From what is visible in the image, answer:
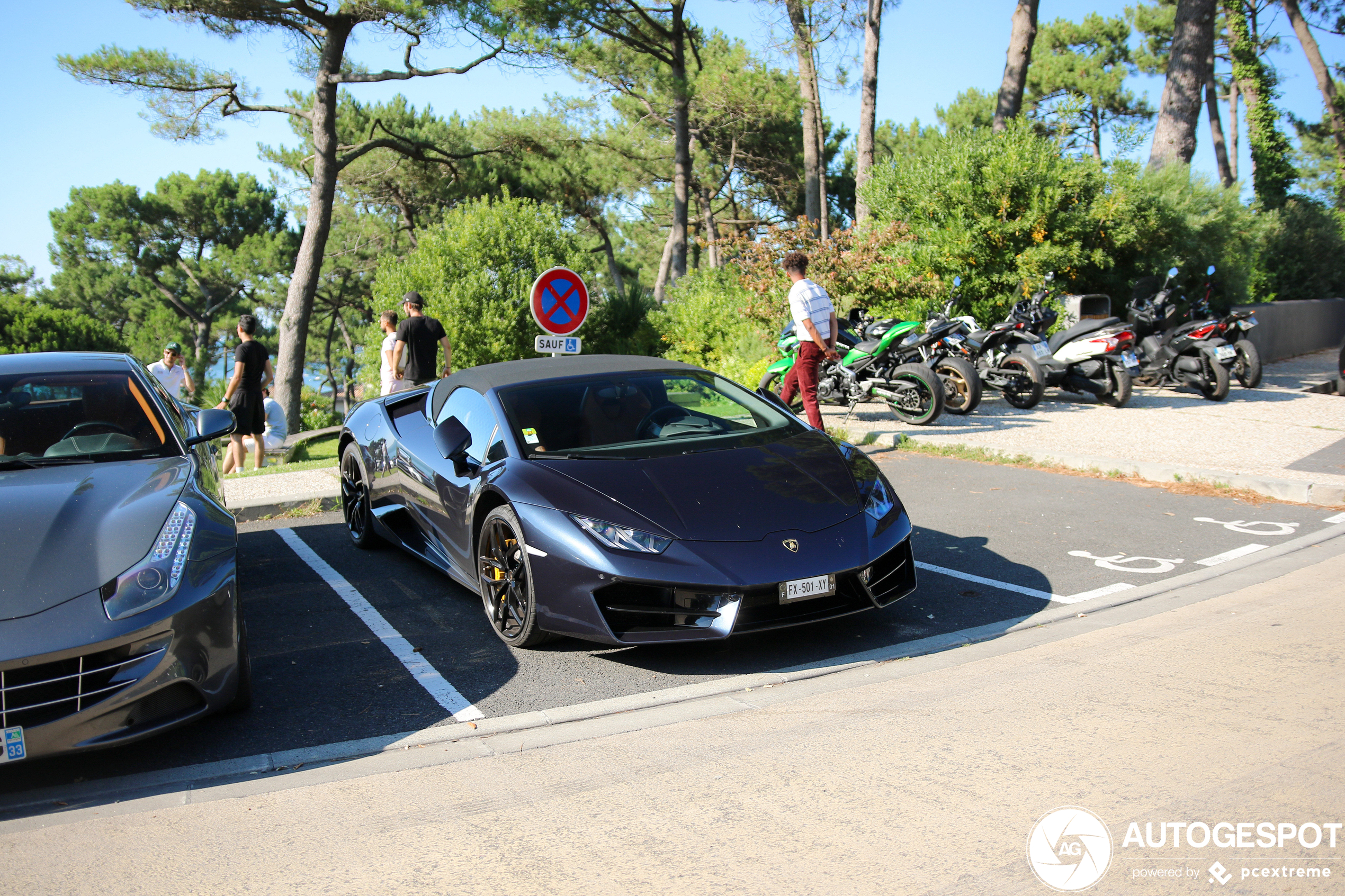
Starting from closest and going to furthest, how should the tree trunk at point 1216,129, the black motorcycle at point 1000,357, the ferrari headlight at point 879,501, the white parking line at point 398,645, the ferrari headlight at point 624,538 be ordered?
the white parking line at point 398,645 < the ferrari headlight at point 624,538 < the ferrari headlight at point 879,501 < the black motorcycle at point 1000,357 < the tree trunk at point 1216,129

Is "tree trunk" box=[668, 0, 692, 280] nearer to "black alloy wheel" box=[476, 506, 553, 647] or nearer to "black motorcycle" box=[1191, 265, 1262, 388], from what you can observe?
"black motorcycle" box=[1191, 265, 1262, 388]

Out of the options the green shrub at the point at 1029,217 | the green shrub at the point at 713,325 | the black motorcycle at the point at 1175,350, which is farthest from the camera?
the green shrub at the point at 713,325

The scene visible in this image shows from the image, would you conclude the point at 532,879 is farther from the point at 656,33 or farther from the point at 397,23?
the point at 656,33

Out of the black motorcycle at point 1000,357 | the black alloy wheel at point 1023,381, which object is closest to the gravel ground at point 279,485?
the black motorcycle at point 1000,357

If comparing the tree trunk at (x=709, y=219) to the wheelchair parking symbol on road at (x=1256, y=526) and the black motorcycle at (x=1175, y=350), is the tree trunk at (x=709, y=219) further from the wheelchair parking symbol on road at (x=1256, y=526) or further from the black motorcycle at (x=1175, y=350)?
the wheelchair parking symbol on road at (x=1256, y=526)

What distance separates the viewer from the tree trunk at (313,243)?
76.1ft

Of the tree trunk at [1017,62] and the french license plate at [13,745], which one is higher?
the tree trunk at [1017,62]

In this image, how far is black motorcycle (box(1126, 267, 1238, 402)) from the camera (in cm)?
1359

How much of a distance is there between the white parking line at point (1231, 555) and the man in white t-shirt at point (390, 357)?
8.03 meters

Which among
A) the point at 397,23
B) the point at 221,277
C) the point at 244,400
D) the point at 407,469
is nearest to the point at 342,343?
the point at 221,277

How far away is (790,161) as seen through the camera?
32531 mm

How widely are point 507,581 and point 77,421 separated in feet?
7.48

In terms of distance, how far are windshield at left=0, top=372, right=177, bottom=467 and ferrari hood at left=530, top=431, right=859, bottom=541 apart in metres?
2.00

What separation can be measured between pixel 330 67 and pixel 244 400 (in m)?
14.3
